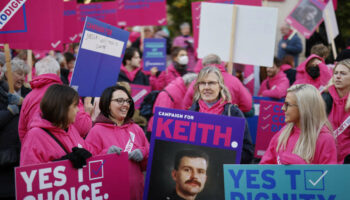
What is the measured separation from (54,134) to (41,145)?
0.52 feet

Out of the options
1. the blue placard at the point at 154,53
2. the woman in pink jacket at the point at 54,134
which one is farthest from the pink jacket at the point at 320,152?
the blue placard at the point at 154,53

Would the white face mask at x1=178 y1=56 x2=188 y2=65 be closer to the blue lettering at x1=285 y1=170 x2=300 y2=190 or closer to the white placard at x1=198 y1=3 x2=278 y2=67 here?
the white placard at x1=198 y1=3 x2=278 y2=67

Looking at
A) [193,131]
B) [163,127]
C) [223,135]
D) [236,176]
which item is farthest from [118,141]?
[236,176]

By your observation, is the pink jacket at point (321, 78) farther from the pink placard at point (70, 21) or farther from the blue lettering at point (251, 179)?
the pink placard at point (70, 21)

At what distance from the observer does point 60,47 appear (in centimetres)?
792

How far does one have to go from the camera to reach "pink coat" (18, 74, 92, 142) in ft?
16.0

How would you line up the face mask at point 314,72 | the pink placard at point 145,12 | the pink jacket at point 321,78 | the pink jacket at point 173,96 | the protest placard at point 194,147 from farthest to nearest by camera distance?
1. the pink placard at point 145,12
2. the face mask at point 314,72
3. the pink jacket at point 321,78
4. the pink jacket at point 173,96
5. the protest placard at point 194,147

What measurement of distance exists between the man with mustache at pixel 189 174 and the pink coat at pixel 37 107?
127 cm

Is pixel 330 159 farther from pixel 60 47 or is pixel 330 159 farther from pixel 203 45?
pixel 60 47

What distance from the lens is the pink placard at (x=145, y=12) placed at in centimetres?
1083

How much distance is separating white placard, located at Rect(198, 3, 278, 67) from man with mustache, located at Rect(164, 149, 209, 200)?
280 cm

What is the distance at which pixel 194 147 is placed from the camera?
13.9 ft

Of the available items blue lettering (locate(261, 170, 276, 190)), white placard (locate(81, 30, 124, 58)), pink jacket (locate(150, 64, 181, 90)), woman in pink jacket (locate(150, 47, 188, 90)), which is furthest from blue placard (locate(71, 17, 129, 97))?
pink jacket (locate(150, 64, 181, 90))

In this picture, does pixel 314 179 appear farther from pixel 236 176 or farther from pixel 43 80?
pixel 43 80
